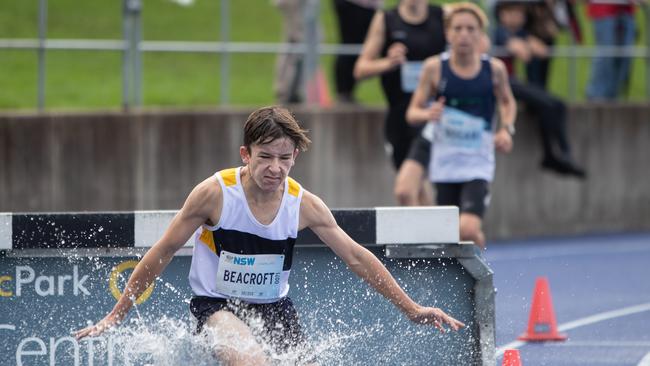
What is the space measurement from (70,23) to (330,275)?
12.3m

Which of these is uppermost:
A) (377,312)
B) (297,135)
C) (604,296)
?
(297,135)

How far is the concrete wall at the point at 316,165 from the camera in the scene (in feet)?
47.7

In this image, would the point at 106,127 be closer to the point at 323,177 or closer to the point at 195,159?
the point at 195,159

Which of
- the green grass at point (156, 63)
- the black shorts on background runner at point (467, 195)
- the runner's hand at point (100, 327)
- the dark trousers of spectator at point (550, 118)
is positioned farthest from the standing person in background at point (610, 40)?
the runner's hand at point (100, 327)

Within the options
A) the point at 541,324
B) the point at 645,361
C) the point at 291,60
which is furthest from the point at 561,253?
the point at 645,361

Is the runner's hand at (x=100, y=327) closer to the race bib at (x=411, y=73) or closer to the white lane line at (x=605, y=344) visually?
the white lane line at (x=605, y=344)

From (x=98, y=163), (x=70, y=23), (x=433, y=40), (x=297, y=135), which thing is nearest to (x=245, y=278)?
(x=297, y=135)

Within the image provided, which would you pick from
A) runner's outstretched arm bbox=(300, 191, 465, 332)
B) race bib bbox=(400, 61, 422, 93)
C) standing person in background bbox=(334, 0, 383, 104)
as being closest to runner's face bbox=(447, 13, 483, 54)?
race bib bbox=(400, 61, 422, 93)

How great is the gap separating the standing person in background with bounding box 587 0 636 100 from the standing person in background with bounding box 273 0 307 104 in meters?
4.33

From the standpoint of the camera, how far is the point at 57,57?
53.6 feet

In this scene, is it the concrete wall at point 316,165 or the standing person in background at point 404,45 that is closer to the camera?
the standing person in background at point 404,45

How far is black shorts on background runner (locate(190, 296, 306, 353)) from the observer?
675cm

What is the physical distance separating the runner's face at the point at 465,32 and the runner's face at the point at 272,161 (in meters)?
4.64

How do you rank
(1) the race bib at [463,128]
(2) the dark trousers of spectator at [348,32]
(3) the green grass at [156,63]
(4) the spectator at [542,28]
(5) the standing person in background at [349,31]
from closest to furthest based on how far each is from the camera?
(1) the race bib at [463,128]
(3) the green grass at [156,63]
(5) the standing person in background at [349,31]
(2) the dark trousers of spectator at [348,32]
(4) the spectator at [542,28]
